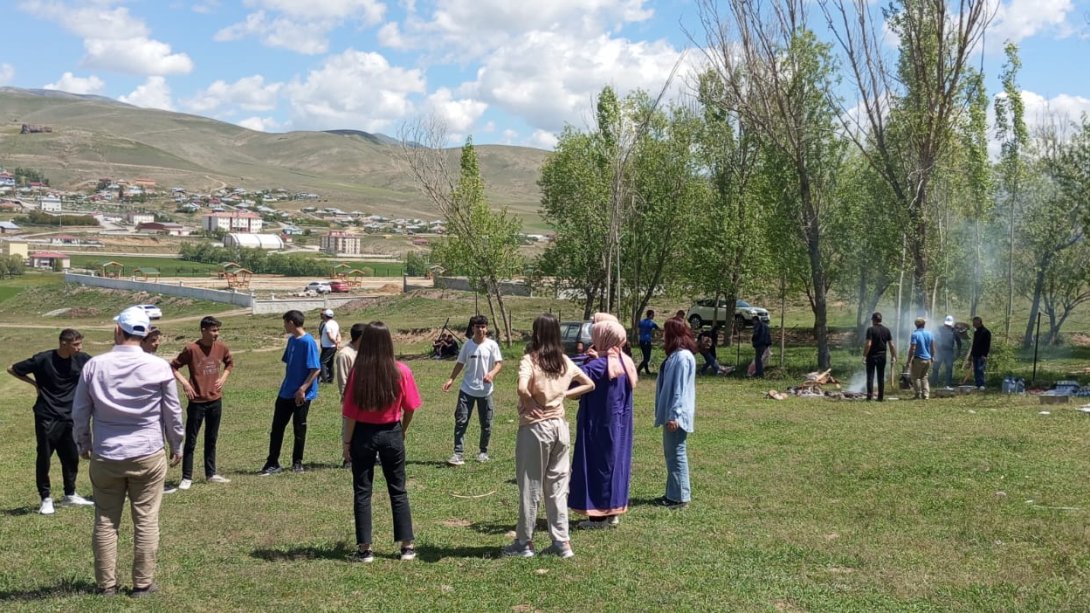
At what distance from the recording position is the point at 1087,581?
673cm

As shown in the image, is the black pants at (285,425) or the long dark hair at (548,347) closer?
the long dark hair at (548,347)

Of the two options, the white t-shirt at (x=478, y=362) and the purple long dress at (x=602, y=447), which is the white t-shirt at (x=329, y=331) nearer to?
the white t-shirt at (x=478, y=362)

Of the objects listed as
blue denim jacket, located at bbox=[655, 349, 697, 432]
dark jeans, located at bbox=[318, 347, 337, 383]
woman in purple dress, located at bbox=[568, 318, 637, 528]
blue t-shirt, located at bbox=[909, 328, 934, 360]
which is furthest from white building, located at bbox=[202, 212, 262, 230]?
woman in purple dress, located at bbox=[568, 318, 637, 528]

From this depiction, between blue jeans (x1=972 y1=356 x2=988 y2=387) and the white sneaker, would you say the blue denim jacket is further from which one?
blue jeans (x1=972 y1=356 x2=988 y2=387)

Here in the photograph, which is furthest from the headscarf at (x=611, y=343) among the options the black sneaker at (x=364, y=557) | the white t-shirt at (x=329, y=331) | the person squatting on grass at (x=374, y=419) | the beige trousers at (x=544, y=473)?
the white t-shirt at (x=329, y=331)

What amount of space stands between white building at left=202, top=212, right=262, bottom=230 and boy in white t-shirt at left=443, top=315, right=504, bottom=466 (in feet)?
517

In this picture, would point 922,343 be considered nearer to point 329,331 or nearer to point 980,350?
point 980,350

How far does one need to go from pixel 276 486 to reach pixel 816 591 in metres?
6.52

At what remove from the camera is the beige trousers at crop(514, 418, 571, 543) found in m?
7.40

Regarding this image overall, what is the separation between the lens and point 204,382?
1061 centimetres

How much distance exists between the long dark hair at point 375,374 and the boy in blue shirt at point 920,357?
44.8ft

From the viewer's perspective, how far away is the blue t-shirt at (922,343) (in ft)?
59.4

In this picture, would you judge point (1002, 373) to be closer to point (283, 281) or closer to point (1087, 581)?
point (1087, 581)

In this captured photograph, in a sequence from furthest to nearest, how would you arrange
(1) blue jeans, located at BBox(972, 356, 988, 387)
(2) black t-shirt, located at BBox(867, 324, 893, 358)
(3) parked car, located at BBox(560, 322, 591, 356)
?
(3) parked car, located at BBox(560, 322, 591, 356)
(1) blue jeans, located at BBox(972, 356, 988, 387)
(2) black t-shirt, located at BBox(867, 324, 893, 358)
